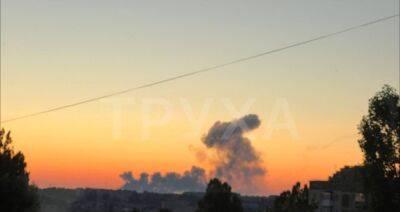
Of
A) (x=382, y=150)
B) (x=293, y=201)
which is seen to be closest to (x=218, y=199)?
(x=293, y=201)

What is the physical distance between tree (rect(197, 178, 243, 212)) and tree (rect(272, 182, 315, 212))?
17.0 metres

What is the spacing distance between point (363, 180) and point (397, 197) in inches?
136

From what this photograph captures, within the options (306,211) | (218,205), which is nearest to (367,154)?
(218,205)

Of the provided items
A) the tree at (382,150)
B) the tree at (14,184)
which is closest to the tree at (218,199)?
the tree at (382,150)

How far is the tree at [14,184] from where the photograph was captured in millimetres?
34625

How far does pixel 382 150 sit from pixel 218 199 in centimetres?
3454

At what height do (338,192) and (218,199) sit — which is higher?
(338,192)

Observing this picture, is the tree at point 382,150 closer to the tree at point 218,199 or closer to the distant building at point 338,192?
the tree at point 218,199

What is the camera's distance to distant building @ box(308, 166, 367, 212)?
132863mm

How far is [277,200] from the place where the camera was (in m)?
113

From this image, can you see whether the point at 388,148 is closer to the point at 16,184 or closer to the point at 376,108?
the point at 376,108

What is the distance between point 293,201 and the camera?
108 metres

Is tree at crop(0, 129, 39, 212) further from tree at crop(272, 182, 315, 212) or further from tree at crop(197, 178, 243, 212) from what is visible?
tree at crop(272, 182, 315, 212)

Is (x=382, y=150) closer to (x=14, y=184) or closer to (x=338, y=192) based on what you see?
(x=14, y=184)
